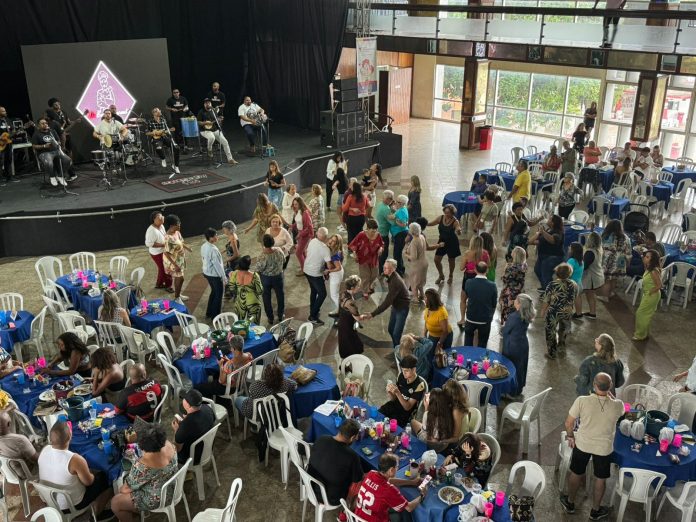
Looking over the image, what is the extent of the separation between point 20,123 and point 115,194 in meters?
3.51

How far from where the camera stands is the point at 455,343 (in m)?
8.58

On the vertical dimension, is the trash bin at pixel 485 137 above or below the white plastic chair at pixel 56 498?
above

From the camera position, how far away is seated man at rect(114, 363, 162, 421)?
5965 mm

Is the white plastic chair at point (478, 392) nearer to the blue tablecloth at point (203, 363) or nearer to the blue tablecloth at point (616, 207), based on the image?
the blue tablecloth at point (203, 363)

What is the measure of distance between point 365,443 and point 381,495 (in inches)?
36.2

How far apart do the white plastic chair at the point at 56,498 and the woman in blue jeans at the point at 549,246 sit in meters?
6.81

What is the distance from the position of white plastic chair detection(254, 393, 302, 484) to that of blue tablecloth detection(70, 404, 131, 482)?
4.09 feet

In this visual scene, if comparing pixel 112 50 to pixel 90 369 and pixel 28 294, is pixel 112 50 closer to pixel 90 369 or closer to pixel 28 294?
pixel 28 294

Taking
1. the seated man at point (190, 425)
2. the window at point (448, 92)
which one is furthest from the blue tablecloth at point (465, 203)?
the window at point (448, 92)

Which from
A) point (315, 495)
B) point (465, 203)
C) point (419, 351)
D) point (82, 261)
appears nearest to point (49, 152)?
point (82, 261)

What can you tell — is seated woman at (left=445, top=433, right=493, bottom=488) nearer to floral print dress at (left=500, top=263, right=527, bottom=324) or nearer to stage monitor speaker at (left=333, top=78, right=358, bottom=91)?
floral print dress at (left=500, top=263, right=527, bottom=324)

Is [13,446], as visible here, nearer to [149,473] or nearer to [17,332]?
[149,473]

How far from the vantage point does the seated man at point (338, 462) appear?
5.06 meters

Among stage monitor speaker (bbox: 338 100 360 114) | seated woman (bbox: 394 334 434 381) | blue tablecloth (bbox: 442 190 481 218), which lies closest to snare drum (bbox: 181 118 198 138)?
stage monitor speaker (bbox: 338 100 360 114)
